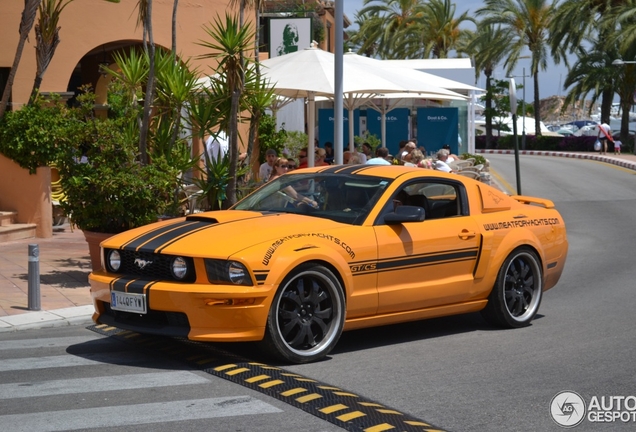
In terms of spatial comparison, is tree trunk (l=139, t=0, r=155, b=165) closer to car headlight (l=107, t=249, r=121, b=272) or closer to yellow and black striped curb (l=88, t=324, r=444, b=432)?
yellow and black striped curb (l=88, t=324, r=444, b=432)

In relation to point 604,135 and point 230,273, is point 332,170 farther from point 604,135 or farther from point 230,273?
point 604,135

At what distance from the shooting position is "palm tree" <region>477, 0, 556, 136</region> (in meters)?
50.2

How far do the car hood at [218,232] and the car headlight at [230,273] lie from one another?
72 mm

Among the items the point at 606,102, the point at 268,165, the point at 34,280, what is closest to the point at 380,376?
the point at 34,280

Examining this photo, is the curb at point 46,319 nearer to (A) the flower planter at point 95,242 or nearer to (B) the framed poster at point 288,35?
(A) the flower planter at point 95,242

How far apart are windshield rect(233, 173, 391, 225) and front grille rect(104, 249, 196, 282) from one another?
137 centimetres

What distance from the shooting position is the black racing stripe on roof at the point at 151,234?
7.39 meters

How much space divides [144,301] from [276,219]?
133cm

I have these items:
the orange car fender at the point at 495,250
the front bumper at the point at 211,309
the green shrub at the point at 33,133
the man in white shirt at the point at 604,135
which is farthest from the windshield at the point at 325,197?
the man in white shirt at the point at 604,135

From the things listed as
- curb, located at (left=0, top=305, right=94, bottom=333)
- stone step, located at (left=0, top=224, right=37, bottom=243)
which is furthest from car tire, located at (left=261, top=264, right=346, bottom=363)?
stone step, located at (left=0, top=224, right=37, bottom=243)

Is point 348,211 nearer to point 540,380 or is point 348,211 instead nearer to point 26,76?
point 540,380

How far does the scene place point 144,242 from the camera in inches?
290

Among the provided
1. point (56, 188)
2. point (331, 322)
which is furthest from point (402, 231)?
point (56, 188)

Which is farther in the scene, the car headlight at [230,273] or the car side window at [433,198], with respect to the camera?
the car side window at [433,198]
